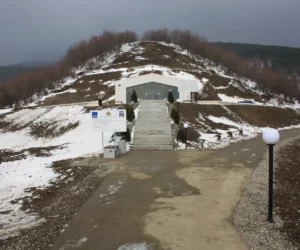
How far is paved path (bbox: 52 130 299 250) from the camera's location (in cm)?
698

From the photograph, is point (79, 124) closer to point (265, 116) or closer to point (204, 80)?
point (265, 116)

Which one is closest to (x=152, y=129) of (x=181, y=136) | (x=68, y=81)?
(x=181, y=136)

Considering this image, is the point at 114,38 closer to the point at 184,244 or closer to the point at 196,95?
the point at 196,95

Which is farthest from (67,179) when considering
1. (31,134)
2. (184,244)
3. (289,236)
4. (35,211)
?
(31,134)

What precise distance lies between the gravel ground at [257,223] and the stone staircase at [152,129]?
358 inches

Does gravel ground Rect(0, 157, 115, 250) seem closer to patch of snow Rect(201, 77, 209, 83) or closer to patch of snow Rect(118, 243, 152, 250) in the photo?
patch of snow Rect(118, 243, 152, 250)

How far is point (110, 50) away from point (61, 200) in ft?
293

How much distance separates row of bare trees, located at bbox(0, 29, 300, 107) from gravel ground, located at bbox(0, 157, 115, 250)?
51030 mm

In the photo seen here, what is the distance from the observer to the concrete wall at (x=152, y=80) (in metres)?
35.6

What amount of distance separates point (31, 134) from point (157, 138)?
14448 mm

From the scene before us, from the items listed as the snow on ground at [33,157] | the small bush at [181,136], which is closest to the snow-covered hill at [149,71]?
the snow on ground at [33,157]

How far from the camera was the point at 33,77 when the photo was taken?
74500mm

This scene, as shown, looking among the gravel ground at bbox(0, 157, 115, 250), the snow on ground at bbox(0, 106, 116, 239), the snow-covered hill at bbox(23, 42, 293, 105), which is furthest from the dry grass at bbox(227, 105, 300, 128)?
the gravel ground at bbox(0, 157, 115, 250)

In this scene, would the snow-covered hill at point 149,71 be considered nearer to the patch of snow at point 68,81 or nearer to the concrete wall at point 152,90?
the patch of snow at point 68,81
